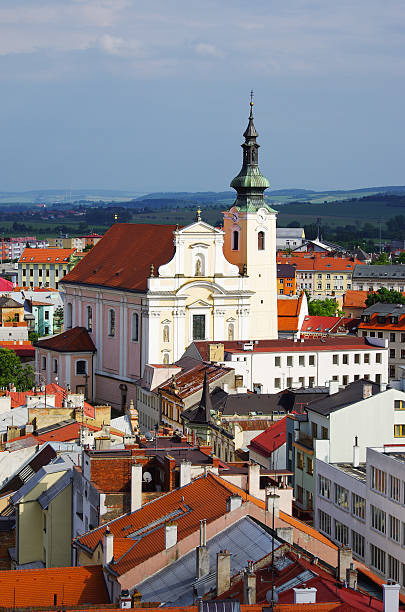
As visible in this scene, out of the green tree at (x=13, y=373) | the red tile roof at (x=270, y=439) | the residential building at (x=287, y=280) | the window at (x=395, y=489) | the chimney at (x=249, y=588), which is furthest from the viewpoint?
the residential building at (x=287, y=280)

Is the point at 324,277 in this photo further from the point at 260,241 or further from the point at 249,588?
the point at 249,588

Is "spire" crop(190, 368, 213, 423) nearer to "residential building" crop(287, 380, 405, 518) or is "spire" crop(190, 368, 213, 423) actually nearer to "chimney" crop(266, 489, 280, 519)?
"residential building" crop(287, 380, 405, 518)

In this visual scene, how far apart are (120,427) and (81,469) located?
82.7ft

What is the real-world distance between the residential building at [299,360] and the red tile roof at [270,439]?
70.8 feet

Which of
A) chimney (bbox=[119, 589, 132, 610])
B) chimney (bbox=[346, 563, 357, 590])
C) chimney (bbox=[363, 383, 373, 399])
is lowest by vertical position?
chimney (bbox=[119, 589, 132, 610])

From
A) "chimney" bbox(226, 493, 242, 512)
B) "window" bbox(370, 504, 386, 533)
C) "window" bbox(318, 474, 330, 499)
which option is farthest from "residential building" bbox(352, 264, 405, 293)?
"chimney" bbox(226, 493, 242, 512)

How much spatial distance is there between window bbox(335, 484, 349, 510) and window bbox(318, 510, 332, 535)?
0.94 metres

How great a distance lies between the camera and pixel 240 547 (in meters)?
27.5

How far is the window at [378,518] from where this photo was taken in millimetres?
35719

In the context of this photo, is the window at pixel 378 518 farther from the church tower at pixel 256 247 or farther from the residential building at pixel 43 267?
the residential building at pixel 43 267

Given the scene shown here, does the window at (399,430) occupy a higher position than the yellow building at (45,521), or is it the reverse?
the window at (399,430)

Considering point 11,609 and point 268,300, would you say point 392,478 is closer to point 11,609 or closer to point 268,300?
point 11,609

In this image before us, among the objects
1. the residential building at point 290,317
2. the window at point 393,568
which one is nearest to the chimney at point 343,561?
the window at point 393,568

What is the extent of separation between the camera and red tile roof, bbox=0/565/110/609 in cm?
2692
